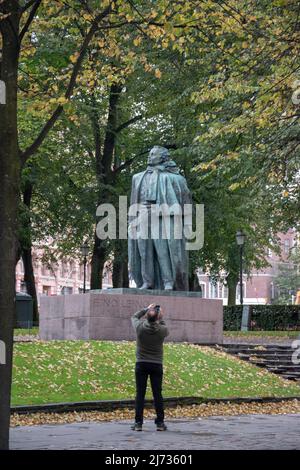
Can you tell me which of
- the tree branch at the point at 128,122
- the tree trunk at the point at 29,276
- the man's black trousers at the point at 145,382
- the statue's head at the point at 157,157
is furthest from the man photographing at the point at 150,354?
the tree trunk at the point at 29,276

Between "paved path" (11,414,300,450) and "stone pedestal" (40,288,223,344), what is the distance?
7.72 m

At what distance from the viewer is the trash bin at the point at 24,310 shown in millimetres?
39344

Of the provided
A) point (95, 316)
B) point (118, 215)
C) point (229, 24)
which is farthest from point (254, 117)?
point (118, 215)

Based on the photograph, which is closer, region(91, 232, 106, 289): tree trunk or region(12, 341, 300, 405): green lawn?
region(12, 341, 300, 405): green lawn

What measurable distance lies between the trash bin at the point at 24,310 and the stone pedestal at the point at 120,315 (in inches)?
523

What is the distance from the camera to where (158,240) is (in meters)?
24.6

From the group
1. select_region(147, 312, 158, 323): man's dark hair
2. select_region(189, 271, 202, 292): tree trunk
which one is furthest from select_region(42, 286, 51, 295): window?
select_region(147, 312, 158, 323): man's dark hair

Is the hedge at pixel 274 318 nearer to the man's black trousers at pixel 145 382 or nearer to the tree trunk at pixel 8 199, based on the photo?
the man's black trousers at pixel 145 382

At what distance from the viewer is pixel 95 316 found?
23281 mm

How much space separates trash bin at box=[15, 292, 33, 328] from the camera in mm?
39344

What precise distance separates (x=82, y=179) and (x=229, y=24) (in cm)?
2848

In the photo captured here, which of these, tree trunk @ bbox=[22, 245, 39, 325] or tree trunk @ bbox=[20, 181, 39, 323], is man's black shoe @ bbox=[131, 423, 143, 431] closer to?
tree trunk @ bbox=[20, 181, 39, 323]

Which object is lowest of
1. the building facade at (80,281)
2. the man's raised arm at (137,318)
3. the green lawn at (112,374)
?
the green lawn at (112,374)
